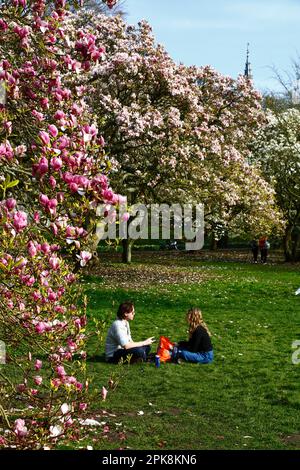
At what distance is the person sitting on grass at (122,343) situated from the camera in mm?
12773

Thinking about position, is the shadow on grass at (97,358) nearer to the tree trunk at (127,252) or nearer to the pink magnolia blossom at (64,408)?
the pink magnolia blossom at (64,408)

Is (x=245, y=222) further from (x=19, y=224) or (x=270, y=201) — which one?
(x=19, y=224)

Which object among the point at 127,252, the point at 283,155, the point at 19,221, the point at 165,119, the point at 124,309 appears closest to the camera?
the point at 19,221

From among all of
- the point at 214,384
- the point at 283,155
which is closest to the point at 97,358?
the point at 214,384

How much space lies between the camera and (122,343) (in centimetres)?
1275

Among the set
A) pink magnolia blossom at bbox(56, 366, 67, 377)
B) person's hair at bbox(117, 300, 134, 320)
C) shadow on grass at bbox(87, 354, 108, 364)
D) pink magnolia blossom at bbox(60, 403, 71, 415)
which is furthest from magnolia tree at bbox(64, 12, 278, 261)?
pink magnolia blossom at bbox(60, 403, 71, 415)

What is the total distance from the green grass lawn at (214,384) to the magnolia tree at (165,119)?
6459mm

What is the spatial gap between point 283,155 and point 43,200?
123 feet

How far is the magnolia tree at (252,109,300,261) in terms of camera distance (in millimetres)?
41656

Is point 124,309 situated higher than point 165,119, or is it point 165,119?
point 165,119

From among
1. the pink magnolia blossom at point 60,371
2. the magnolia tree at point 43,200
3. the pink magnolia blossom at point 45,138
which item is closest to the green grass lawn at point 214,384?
the pink magnolia blossom at point 60,371

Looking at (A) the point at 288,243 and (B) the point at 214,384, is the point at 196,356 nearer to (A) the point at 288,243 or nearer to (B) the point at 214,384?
(B) the point at 214,384

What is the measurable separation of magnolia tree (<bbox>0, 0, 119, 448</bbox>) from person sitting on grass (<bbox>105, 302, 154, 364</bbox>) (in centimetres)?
425

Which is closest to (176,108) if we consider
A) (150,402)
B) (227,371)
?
(227,371)
